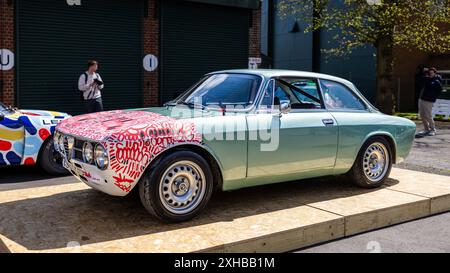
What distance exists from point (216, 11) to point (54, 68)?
583 cm

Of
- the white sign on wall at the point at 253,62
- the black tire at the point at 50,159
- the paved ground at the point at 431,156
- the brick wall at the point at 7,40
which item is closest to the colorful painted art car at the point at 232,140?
the paved ground at the point at 431,156

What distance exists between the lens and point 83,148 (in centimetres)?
445

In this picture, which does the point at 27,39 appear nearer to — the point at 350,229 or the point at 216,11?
the point at 216,11

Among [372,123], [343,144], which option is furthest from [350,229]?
[372,123]

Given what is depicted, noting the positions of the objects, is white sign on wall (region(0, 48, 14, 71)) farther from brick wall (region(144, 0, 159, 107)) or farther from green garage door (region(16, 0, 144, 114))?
brick wall (region(144, 0, 159, 107))

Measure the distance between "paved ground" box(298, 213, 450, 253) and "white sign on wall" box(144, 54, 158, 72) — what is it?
11330 millimetres

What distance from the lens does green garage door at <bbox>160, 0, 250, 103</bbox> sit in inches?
612

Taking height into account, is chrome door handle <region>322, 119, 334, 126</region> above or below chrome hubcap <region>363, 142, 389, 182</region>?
above

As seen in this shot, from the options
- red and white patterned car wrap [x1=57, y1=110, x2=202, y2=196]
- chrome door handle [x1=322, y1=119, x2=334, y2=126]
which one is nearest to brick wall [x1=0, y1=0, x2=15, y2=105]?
red and white patterned car wrap [x1=57, y1=110, x2=202, y2=196]

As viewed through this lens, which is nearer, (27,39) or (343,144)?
(343,144)

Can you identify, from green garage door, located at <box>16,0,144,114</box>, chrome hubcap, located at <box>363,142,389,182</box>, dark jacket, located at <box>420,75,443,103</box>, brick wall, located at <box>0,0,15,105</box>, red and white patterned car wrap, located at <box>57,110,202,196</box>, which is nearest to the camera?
red and white patterned car wrap, located at <box>57,110,202,196</box>

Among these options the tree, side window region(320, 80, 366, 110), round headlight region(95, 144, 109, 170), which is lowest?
round headlight region(95, 144, 109, 170)
